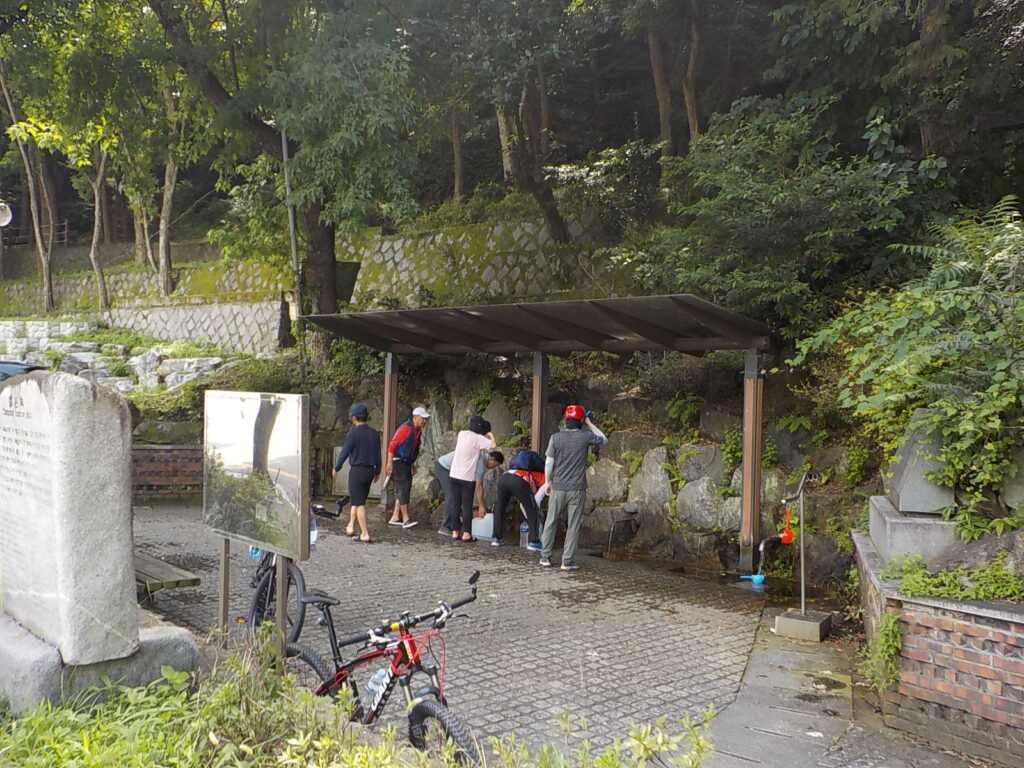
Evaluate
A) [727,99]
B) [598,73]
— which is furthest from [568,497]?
[598,73]

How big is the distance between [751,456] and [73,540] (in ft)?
23.7

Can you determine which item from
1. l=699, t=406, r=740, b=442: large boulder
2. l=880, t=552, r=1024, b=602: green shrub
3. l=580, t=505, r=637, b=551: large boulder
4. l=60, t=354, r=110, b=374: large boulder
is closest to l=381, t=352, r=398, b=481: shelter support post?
l=580, t=505, r=637, b=551: large boulder

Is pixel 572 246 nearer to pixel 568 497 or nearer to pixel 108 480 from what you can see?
pixel 568 497

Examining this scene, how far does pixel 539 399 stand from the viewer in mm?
11516

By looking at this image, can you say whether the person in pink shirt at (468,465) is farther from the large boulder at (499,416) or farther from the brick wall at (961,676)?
the brick wall at (961,676)

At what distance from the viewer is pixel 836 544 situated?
932 centimetres

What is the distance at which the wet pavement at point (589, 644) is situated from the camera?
4.96 meters

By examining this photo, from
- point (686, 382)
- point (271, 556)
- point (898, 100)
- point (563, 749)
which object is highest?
point (898, 100)

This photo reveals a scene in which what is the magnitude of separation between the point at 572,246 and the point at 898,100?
6585 mm

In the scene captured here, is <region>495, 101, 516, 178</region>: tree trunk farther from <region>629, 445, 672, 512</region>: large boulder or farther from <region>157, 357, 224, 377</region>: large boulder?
<region>629, 445, 672, 512</region>: large boulder

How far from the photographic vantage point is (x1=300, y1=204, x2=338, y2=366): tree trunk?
607 inches

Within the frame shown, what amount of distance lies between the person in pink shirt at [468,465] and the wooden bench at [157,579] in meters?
4.72

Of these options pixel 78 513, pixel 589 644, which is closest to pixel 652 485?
pixel 589 644

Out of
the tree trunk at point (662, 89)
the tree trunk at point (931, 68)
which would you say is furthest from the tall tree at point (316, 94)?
the tree trunk at point (931, 68)
